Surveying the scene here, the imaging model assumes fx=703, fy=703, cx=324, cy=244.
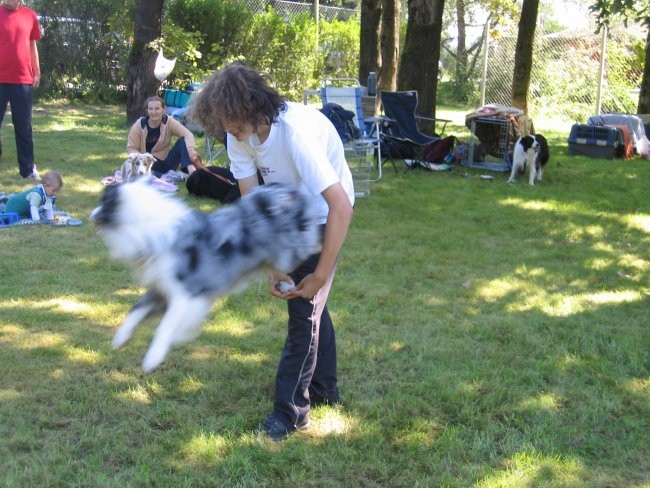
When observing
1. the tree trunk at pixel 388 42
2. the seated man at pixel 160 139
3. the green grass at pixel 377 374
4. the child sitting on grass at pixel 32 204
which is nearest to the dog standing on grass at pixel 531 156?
the green grass at pixel 377 374

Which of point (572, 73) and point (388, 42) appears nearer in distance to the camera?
point (388, 42)

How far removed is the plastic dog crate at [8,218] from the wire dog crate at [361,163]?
3681 millimetres

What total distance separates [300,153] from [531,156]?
731cm

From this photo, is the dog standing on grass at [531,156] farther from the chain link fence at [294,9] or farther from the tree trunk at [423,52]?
the chain link fence at [294,9]

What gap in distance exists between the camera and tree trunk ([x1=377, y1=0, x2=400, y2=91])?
1340 centimetres

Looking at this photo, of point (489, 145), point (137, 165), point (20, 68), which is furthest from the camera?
point (489, 145)

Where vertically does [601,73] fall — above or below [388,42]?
below

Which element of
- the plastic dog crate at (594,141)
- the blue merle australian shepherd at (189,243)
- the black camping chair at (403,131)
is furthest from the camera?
the plastic dog crate at (594,141)

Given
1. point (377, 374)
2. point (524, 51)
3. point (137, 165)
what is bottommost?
point (377, 374)

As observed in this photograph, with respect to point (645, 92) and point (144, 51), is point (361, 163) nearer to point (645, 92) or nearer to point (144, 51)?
point (144, 51)

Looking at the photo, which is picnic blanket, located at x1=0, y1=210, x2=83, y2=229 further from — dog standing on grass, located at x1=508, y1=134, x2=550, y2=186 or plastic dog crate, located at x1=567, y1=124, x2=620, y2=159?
plastic dog crate, located at x1=567, y1=124, x2=620, y2=159

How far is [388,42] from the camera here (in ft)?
44.2

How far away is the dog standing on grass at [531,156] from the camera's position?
914 centimetres

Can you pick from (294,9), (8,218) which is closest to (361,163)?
(8,218)
